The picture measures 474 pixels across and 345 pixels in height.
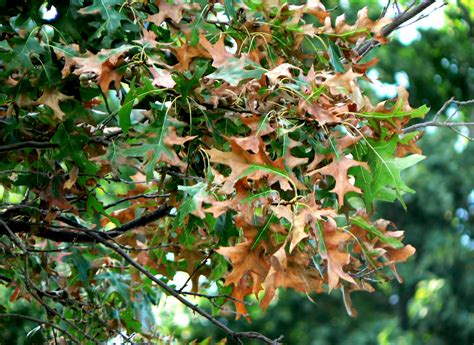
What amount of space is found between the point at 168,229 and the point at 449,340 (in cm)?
1033

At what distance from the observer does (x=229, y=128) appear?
7.52ft

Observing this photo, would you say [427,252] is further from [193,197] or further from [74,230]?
[193,197]

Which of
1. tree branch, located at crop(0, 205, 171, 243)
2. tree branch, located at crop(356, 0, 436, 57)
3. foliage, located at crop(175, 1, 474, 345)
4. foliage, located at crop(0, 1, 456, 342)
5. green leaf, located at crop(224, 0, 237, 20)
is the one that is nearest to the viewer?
foliage, located at crop(0, 1, 456, 342)

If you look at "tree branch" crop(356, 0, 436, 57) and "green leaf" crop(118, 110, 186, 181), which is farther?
"tree branch" crop(356, 0, 436, 57)

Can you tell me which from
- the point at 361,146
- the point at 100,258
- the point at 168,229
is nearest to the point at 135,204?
the point at 168,229

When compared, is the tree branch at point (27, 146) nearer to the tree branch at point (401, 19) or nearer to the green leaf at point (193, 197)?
the green leaf at point (193, 197)

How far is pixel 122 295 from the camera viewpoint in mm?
3338

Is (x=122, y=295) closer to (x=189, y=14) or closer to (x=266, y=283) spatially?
(x=189, y=14)

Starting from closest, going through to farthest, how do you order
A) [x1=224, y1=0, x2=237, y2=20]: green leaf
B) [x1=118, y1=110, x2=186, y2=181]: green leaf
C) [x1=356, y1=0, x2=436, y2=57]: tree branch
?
[x1=118, y1=110, x2=186, y2=181]: green leaf → [x1=224, y1=0, x2=237, y2=20]: green leaf → [x1=356, y1=0, x2=436, y2=57]: tree branch

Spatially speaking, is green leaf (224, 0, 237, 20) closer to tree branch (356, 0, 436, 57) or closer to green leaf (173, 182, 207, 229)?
green leaf (173, 182, 207, 229)

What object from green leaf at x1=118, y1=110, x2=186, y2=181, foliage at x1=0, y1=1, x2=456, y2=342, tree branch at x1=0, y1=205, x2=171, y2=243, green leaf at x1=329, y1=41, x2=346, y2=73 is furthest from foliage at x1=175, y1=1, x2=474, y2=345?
green leaf at x1=118, y1=110, x2=186, y2=181

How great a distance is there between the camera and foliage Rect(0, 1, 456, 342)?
202cm

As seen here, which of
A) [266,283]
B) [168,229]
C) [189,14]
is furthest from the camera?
[168,229]

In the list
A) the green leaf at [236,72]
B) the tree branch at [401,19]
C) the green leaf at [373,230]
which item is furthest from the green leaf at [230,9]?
the tree branch at [401,19]
